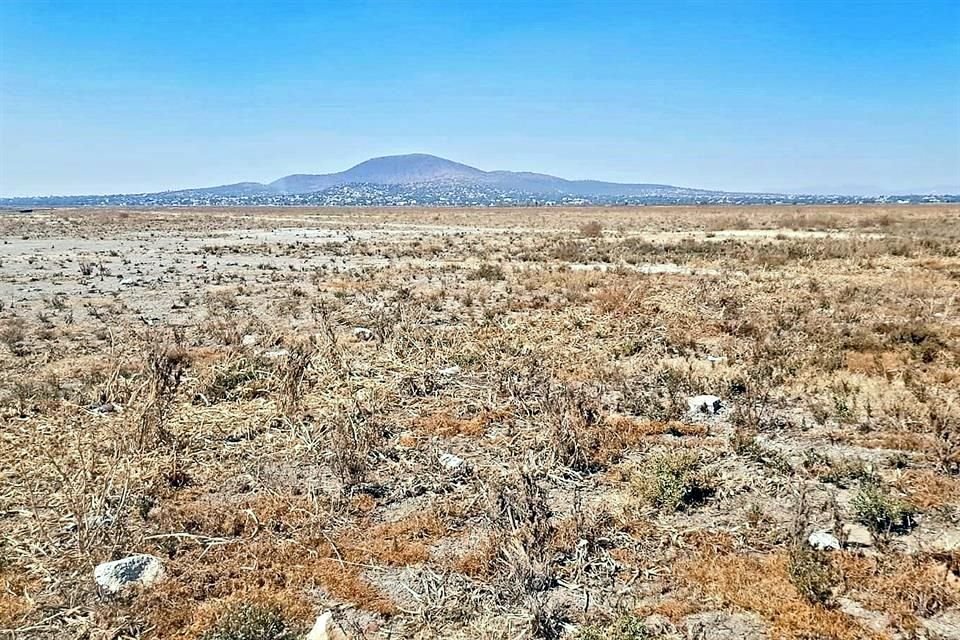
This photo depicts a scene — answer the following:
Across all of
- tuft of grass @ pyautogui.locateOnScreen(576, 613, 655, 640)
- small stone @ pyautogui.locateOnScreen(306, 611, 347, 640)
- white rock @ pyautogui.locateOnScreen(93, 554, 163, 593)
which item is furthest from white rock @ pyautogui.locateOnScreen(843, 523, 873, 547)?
white rock @ pyautogui.locateOnScreen(93, 554, 163, 593)

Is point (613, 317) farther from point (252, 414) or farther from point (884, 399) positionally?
point (252, 414)

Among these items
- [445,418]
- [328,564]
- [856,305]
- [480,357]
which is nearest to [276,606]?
[328,564]

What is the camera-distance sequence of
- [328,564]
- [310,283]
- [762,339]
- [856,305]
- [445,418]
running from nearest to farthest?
[328,564] < [445,418] < [762,339] < [856,305] < [310,283]

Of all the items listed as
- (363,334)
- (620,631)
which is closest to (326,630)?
(620,631)

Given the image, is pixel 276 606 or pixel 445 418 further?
pixel 445 418

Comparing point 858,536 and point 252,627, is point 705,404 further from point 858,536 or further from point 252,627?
point 252,627

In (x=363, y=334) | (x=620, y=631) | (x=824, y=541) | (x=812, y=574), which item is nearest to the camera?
(x=620, y=631)

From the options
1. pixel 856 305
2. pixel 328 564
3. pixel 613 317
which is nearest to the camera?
pixel 328 564
